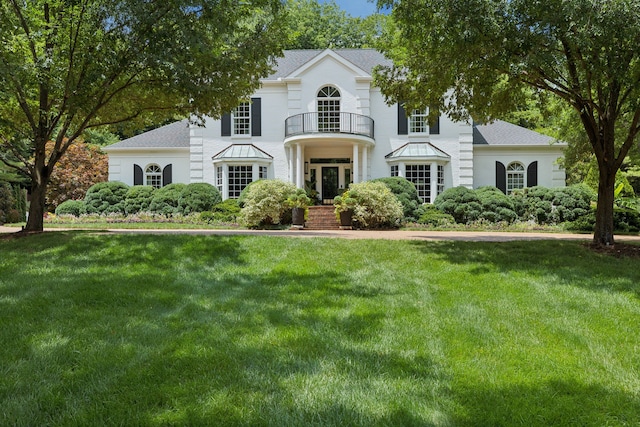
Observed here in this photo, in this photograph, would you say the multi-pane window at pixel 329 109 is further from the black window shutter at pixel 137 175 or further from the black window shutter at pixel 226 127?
the black window shutter at pixel 137 175

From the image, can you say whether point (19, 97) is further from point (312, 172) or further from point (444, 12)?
point (312, 172)

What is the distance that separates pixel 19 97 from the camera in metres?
8.98

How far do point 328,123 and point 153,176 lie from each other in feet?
30.5

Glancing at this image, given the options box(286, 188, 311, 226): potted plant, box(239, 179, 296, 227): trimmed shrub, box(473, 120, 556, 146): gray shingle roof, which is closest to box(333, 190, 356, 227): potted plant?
box(286, 188, 311, 226): potted plant

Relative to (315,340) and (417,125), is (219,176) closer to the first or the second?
(417,125)

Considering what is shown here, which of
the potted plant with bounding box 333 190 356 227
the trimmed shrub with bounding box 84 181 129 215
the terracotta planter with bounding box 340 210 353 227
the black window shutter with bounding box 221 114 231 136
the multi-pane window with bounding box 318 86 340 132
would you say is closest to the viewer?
the potted plant with bounding box 333 190 356 227

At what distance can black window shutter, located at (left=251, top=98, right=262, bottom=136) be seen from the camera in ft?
68.9

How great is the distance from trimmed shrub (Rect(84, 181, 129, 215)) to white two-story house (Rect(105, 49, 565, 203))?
5.31ft

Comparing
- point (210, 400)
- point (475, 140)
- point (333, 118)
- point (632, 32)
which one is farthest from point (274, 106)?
point (210, 400)

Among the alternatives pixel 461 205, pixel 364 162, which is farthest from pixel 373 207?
pixel 364 162

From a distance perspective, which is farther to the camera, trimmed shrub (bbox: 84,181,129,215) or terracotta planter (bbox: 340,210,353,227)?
trimmed shrub (bbox: 84,181,129,215)

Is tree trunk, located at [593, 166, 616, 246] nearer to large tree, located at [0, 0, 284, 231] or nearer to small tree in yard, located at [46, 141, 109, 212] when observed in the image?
large tree, located at [0, 0, 284, 231]

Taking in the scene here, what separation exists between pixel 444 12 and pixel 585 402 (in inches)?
244

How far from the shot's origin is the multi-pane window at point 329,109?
2078cm
